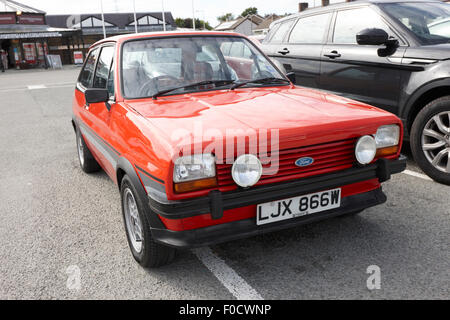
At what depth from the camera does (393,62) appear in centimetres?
433

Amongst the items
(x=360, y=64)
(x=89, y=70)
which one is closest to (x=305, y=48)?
(x=360, y=64)

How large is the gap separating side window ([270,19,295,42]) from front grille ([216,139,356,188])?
13.6 feet

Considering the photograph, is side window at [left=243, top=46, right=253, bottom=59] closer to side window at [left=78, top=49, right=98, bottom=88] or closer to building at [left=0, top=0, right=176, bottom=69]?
side window at [left=78, top=49, right=98, bottom=88]

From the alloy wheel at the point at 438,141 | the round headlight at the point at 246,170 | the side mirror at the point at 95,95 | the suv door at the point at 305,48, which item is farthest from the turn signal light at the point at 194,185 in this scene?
the suv door at the point at 305,48

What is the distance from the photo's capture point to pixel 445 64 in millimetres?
3910

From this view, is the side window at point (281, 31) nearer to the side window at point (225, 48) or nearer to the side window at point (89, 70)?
the side window at point (225, 48)

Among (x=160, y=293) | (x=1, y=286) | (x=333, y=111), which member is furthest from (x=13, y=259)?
(x=333, y=111)

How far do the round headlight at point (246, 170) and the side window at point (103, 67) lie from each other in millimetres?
1923

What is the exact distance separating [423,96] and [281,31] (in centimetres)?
295

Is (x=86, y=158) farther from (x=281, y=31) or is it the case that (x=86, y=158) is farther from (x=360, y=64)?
(x=281, y=31)

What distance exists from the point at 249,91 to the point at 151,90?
79cm

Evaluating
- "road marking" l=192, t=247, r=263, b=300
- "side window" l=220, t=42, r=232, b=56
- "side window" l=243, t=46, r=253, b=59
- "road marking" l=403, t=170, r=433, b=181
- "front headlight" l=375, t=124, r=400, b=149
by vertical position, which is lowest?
"road marking" l=403, t=170, r=433, b=181

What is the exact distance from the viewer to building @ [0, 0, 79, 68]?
35.7 metres


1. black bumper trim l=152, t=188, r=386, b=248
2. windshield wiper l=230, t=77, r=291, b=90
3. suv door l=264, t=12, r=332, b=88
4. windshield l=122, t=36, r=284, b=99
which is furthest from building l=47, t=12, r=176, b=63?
black bumper trim l=152, t=188, r=386, b=248
